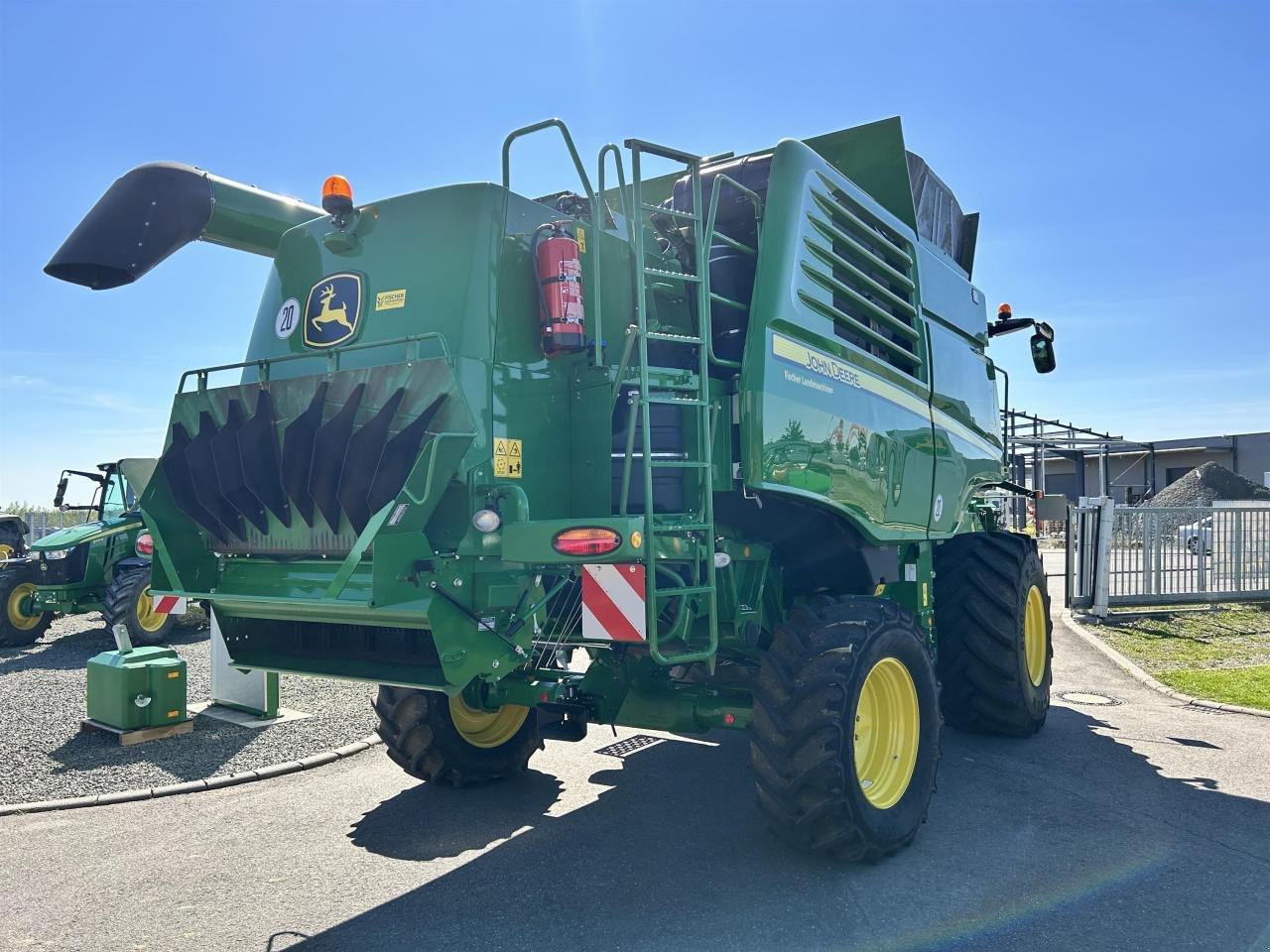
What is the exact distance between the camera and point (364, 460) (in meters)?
4.08

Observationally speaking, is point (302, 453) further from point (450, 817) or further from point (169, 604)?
point (450, 817)

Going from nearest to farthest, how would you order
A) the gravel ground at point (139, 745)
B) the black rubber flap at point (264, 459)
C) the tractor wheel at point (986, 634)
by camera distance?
1. the black rubber flap at point (264, 459)
2. the gravel ground at point (139, 745)
3. the tractor wheel at point (986, 634)

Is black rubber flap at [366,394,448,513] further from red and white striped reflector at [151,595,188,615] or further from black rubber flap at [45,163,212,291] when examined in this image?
black rubber flap at [45,163,212,291]

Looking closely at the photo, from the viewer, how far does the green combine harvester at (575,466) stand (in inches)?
157

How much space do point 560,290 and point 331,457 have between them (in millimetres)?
1240

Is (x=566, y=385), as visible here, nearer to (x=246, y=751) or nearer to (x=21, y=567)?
(x=246, y=751)

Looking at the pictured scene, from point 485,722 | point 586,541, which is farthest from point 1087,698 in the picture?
point 586,541

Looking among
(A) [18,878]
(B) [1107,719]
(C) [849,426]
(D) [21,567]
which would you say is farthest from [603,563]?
(D) [21,567]

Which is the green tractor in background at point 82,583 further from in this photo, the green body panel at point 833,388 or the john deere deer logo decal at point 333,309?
the green body panel at point 833,388

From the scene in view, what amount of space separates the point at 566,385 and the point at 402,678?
5.02 feet

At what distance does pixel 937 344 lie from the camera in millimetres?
6121

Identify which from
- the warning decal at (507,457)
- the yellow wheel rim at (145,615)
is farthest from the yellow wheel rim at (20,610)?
the warning decal at (507,457)

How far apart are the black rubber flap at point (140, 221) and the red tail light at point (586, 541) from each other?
3.04 metres

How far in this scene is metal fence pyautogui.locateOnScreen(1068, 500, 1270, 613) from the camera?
12781 mm
